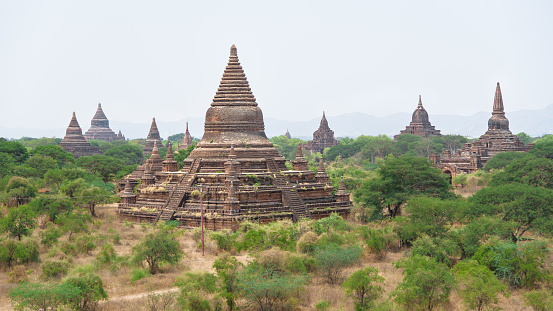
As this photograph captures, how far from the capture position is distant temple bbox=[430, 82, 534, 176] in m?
79.0

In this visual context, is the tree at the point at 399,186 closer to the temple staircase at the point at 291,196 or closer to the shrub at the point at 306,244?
the temple staircase at the point at 291,196

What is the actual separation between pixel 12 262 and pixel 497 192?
22.6 meters

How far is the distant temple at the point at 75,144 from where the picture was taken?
10069 cm

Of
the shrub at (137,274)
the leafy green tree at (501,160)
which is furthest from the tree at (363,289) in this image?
the leafy green tree at (501,160)

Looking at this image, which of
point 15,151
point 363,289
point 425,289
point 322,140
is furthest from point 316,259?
point 322,140

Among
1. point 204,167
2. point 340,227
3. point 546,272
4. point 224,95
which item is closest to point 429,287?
point 546,272

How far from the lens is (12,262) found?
29734 mm

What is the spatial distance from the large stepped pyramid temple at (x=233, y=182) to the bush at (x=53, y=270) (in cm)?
1155

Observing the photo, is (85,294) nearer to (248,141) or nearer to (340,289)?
(340,289)

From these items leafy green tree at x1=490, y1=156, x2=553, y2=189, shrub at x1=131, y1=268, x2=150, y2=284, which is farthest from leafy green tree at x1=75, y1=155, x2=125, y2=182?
shrub at x1=131, y1=268, x2=150, y2=284

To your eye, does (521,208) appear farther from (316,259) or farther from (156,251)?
(156,251)

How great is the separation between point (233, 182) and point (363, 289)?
16.1 metres

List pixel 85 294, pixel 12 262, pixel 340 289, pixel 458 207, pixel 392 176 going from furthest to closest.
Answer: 1. pixel 392 176
2. pixel 458 207
3. pixel 12 262
4. pixel 340 289
5. pixel 85 294

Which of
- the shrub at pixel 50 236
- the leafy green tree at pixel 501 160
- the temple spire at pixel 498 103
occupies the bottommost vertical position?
the shrub at pixel 50 236
